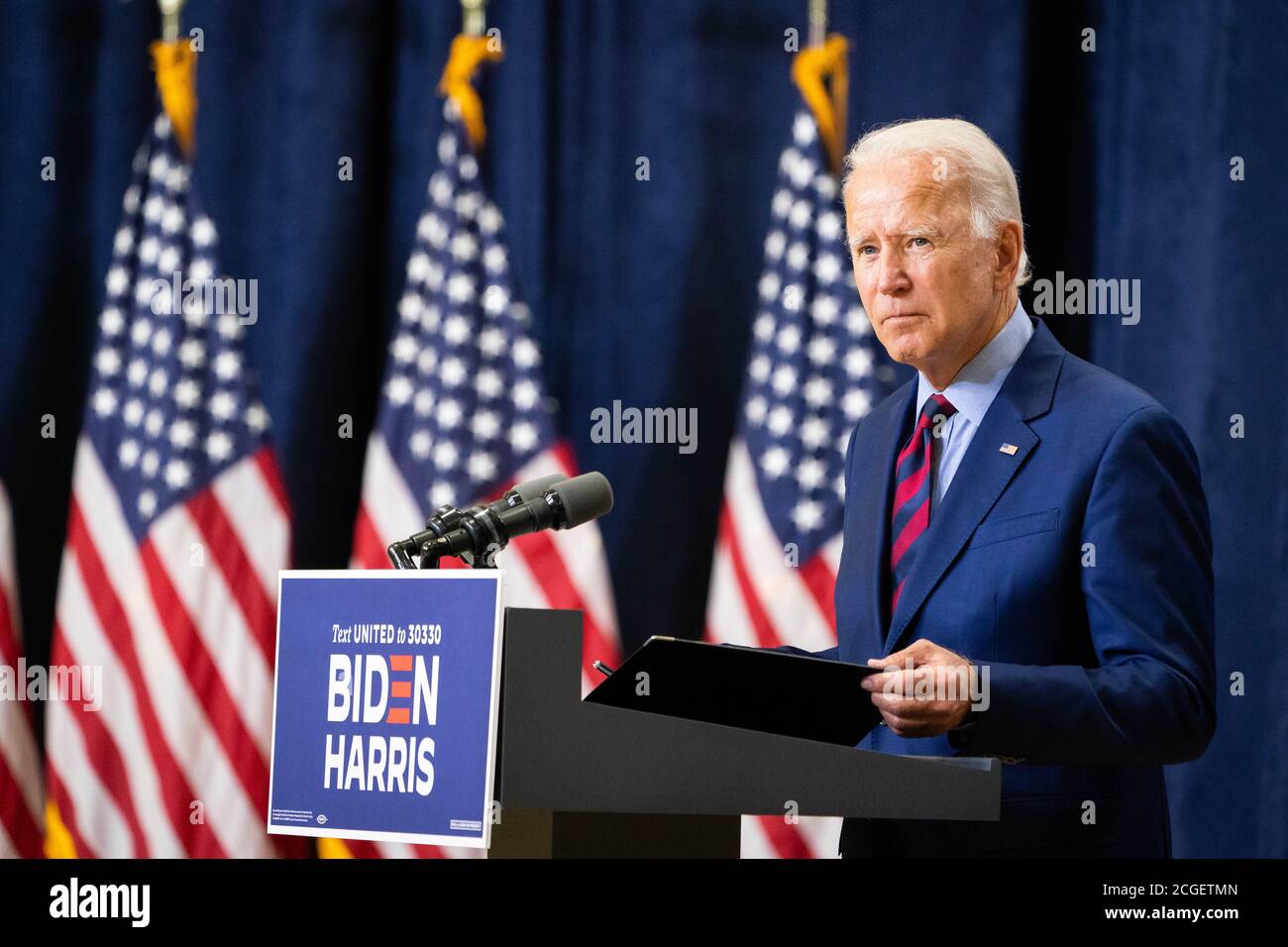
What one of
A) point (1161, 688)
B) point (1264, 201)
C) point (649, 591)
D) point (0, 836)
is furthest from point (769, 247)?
point (0, 836)

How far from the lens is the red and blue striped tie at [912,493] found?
7.02 feet

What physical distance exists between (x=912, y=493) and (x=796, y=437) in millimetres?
1870

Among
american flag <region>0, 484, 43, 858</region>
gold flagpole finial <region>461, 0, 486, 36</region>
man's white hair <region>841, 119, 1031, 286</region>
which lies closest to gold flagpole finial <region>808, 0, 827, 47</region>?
gold flagpole finial <region>461, 0, 486, 36</region>

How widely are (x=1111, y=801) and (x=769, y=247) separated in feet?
8.02

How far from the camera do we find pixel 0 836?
13.4 feet

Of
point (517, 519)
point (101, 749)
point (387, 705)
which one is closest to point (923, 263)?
point (517, 519)

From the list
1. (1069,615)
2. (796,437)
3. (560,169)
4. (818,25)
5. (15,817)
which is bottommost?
(15,817)

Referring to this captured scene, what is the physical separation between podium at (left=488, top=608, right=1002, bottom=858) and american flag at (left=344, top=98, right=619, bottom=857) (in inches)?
92.0

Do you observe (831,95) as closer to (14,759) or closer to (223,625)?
(223,625)

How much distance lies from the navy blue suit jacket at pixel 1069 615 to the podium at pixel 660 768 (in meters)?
0.16

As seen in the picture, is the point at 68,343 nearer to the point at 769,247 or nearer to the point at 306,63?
the point at 306,63

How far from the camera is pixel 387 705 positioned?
1.70 meters

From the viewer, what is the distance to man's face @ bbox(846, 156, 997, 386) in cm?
219

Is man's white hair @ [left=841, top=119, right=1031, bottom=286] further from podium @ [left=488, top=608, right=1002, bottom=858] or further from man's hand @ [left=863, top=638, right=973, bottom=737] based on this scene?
podium @ [left=488, top=608, right=1002, bottom=858]
